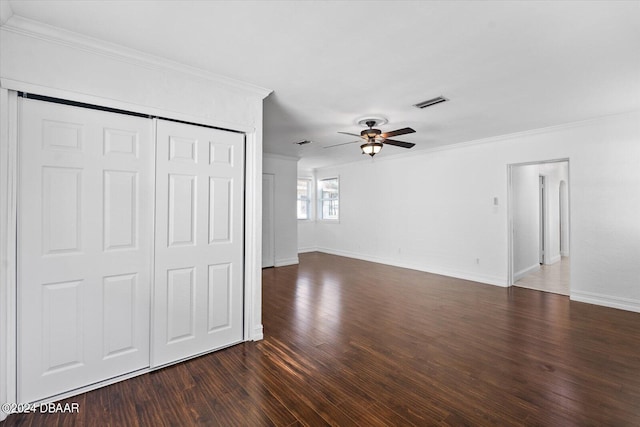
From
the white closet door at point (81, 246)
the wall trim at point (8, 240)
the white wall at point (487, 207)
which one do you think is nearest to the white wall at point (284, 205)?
the white wall at point (487, 207)

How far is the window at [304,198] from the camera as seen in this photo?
927 cm

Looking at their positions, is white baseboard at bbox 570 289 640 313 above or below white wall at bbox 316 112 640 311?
below

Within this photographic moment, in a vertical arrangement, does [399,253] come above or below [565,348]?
above

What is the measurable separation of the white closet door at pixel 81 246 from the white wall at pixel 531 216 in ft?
19.1

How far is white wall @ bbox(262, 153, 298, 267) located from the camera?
6969mm

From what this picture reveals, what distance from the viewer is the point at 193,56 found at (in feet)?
8.09

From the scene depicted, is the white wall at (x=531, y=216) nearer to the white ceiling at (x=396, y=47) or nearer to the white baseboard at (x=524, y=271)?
the white baseboard at (x=524, y=271)

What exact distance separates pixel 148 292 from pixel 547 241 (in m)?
8.39

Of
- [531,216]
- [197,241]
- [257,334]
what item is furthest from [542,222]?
[197,241]

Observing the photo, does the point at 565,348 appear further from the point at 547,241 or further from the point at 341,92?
the point at 547,241

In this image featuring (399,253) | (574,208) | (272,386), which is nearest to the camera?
(272,386)

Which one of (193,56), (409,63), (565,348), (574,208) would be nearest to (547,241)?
(574,208)

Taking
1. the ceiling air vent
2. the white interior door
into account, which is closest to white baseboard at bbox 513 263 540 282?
the ceiling air vent

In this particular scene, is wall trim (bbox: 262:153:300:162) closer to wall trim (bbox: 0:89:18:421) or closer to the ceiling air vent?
the ceiling air vent
